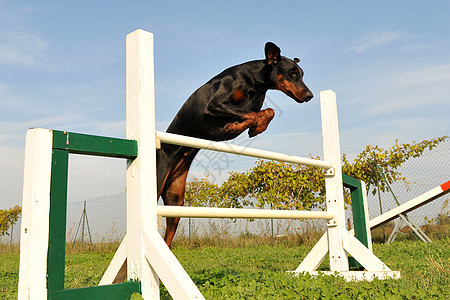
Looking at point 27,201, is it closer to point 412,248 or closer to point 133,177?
point 133,177

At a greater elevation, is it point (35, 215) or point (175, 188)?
point (175, 188)

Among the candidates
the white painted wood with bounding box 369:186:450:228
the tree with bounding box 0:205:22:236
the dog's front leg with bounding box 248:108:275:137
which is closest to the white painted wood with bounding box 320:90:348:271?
the dog's front leg with bounding box 248:108:275:137

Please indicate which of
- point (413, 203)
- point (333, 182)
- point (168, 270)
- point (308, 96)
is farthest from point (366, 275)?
point (413, 203)

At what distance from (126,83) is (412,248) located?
439 centimetres

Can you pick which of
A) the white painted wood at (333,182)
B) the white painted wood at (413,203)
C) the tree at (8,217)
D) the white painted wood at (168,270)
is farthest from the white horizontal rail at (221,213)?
the tree at (8,217)

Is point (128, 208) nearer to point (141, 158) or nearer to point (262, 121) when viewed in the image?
point (141, 158)

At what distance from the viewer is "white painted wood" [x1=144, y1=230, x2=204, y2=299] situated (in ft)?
4.80

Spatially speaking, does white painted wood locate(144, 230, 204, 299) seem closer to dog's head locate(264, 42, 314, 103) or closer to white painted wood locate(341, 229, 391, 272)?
dog's head locate(264, 42, 314, 103)

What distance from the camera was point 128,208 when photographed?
67.1 inches

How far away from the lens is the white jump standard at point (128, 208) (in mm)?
1374

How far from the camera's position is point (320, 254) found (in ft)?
9.66

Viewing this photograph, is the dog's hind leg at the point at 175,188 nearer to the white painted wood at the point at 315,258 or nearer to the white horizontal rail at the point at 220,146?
the white horizontal rail at the point at 220,146

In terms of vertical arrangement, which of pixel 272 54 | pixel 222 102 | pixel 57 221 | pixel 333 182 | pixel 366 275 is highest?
pixel 272 54

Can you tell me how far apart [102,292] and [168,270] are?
0.27m
